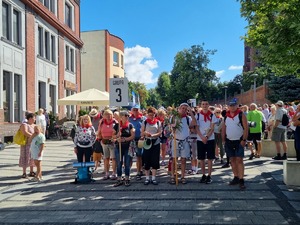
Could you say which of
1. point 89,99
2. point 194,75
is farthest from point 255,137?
point 194,75

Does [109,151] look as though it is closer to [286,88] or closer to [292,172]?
[292,172]

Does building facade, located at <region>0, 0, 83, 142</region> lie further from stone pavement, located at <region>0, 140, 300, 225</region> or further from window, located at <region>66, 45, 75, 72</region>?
stone pavement, located at <region>0, 140, 300, 225</region>

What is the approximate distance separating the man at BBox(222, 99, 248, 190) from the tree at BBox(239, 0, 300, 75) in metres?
1.64

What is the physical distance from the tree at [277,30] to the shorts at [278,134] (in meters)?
2.04

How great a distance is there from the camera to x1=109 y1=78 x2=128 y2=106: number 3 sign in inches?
344

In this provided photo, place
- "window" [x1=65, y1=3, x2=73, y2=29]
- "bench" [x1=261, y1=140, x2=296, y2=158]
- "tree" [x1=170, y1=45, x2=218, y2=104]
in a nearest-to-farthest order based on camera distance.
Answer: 1. "bench" [x1=261, y1=140, x2=296, y2=158]
2. "window" [x1=65, y1=3, x2=73, y2=29]
3. "tree" [x1=170, y1=45, x2=218, y2=104]

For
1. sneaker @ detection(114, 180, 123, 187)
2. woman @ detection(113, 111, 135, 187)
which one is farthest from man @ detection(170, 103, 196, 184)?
sneaker @ detection(114, 180, 123, 187)

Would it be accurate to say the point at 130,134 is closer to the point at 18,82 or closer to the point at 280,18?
the point at 280,18

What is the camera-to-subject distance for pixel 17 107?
19.6 metres

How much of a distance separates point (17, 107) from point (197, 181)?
14416mm

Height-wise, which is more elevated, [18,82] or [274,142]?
[18,82]

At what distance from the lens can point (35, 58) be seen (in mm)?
21672

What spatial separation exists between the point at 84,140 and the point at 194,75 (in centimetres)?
5264

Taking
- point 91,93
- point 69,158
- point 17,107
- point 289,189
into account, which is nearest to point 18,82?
point 17,107
